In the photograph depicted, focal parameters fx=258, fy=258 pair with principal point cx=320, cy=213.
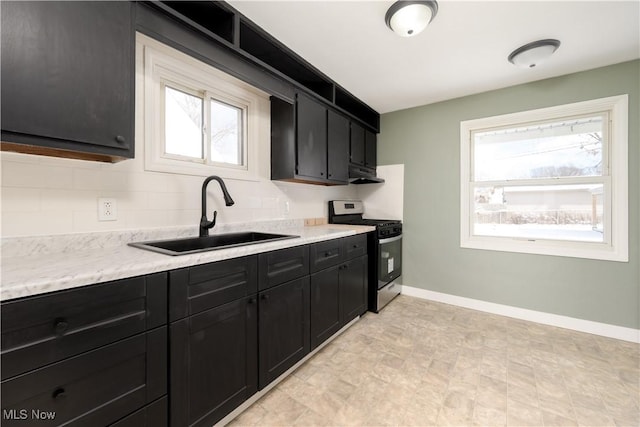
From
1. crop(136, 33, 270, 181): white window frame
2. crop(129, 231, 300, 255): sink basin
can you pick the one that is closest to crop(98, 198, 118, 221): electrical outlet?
crop(129, 231, 300, 255): sink basin

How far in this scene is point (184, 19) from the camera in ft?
4.67

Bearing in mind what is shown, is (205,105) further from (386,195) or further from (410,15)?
(386,195)

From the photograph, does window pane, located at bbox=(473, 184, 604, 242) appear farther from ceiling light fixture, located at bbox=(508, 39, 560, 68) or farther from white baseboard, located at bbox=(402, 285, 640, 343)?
ceiling light fixture, located at bbox=(508, 39, 560, 68)

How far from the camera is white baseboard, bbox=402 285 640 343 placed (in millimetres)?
2295

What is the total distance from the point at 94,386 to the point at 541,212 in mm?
3598

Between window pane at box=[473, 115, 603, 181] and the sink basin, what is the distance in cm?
254

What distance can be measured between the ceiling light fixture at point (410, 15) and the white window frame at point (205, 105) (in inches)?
48.0

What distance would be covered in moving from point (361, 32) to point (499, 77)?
5.31ft

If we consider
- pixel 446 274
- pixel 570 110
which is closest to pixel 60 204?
pixel 446 274

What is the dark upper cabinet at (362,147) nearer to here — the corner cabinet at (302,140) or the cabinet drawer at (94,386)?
the corner cabinet at (302,140)

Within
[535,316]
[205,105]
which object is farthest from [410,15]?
[535,316]

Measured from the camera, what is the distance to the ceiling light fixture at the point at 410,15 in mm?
1565

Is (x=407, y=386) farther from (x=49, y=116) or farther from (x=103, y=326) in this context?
(x=49, y=116)

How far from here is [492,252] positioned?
2.87 meters
